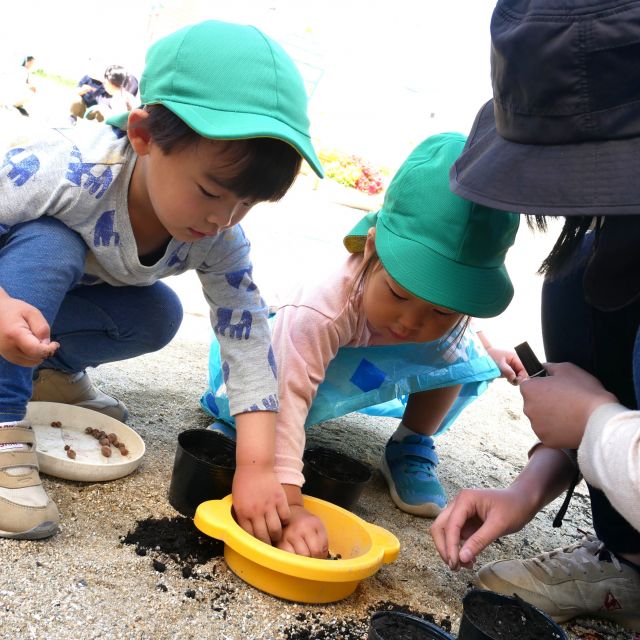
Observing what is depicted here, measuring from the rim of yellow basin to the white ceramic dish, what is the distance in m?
0.33

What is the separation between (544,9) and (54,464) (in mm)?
1295

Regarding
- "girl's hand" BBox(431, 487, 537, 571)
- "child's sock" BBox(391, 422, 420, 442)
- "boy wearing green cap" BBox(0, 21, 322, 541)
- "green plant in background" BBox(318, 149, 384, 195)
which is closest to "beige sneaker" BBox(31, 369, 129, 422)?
"boy wearing green cap" BBox(0, 21, 322, 541)

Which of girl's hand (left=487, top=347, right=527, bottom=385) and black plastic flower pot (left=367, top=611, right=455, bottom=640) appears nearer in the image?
black plastic flower pot (left=367, top=611, right=455, bottom=640)

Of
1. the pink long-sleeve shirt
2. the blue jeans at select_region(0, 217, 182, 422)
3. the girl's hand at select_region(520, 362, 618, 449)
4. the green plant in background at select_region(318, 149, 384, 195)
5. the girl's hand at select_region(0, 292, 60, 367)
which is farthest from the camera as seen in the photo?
the green plant in background at select_region(318, 149, 384, 195)

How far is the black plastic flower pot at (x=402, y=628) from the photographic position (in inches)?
44.4

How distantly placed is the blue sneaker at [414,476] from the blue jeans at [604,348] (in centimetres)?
46

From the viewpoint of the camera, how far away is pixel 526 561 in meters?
1.50

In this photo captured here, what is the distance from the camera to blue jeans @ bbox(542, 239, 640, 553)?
1465mm

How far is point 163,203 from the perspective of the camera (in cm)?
146

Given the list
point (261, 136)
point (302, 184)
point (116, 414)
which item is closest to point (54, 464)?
point (116, 414)

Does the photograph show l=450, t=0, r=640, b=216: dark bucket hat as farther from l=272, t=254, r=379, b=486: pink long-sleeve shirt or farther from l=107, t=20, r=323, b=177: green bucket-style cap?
l=272, t=254, r=379, b=486: pink long-sleeve shirt

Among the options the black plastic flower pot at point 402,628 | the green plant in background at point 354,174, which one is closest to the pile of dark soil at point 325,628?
the black plastic flower pot at point 402,628

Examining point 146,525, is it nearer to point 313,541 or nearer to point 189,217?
point 313,541

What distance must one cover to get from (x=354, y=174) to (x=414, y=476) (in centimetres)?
940
